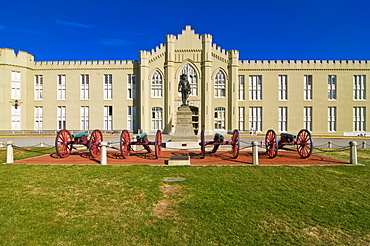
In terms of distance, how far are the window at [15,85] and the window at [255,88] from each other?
3413 centimetres

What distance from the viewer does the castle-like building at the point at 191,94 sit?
3297 centimetres

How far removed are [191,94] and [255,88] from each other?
9.72m

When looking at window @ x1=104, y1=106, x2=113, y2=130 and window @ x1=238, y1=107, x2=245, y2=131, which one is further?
window @ x1=104, y1=106, x2=113, y2=130

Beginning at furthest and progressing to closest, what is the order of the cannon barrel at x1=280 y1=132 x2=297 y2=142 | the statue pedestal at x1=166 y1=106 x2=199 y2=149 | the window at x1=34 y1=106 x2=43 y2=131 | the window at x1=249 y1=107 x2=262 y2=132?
the window at x1=34 y1=106 x2=43 y2=131, the window at x1=249 y1=107 x2=262 y2=132, the statue pedestal at x1=166 y1=106 x2=199 y2=149, the cannon barrel at x1=280 y1=132 x2=297 y2=142

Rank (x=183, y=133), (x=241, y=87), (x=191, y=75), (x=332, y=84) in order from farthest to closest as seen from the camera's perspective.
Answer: (x=241, y=87)
(x=332, y=84)
(x=191, y=75)
(x=183, y=133)

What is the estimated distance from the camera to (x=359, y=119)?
3434 centimetres

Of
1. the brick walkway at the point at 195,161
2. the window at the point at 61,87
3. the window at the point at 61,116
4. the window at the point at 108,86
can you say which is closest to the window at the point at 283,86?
the brick walkway at the point at 195,161

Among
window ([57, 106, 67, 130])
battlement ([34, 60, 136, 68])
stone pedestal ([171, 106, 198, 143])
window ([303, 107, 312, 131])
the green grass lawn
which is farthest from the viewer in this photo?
window ([57, 106, 67, 130])

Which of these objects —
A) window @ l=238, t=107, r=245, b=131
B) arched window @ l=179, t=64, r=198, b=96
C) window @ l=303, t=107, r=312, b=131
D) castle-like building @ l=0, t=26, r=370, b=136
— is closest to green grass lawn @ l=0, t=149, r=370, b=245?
castle-like building @ l=0, t=26, r=370, b=136

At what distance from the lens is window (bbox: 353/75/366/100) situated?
34344 mm

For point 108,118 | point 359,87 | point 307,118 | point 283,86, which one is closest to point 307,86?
point 283,86

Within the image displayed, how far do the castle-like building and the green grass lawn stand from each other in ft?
80.4

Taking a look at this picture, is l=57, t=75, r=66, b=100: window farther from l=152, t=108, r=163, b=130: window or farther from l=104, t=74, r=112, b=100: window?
l=152, t=108, r=163, b=130: window

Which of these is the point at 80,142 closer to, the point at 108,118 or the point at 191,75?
the point at 191,75
